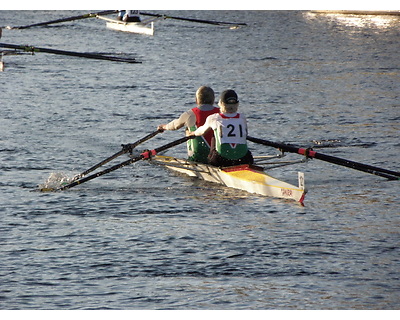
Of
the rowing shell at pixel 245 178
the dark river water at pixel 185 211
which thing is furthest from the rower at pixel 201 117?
the dark river water at pixel 185 211

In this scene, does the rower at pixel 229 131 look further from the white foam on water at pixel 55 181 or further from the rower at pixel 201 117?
the white foam on water at pixel 55 181

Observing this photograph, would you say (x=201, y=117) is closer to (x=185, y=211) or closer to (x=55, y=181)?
(x=185, y=211)

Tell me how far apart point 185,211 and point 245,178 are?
1514mm

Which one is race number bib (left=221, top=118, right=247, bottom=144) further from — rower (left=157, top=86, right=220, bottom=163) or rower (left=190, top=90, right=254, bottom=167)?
rower (left=157, top=86, right=220, bottom=163)

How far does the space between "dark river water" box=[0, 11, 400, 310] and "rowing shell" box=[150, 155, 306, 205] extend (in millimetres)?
237

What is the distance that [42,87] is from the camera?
40.6 metres

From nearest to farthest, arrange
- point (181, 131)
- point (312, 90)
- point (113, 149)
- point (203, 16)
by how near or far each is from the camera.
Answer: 1. point (113, 149)
2. point (181, 131)
3. point (312, 90)
4. point (203, 16)

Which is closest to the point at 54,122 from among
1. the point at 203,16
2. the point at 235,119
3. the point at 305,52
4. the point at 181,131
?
the point at 181,131

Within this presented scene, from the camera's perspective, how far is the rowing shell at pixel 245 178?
58.4ft

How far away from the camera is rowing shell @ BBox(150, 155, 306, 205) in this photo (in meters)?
17.8

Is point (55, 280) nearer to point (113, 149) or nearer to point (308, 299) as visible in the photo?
point (308, 299)

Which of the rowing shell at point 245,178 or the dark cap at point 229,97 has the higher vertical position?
the dark cap at point 229,97

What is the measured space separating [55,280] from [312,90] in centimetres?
2729

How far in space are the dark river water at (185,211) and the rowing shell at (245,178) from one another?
0.24 meters
